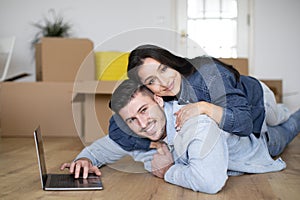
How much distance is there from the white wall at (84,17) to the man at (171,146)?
10.9 ft

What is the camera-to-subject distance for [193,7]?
5.05 meters

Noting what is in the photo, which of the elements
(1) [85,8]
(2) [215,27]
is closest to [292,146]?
(2) [215,27]

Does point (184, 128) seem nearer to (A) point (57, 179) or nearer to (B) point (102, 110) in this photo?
(B) point (102, 110)

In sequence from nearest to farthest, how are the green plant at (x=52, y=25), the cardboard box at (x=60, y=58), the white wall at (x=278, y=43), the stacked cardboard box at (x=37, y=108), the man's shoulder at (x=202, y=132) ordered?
the man's shoulder at (x=202, y=132) < the stacked cardboard box at (x=37, y=108) < the cardboard box at (x=60, y=58) < the green plant at (x=52, y=25) < the white wall at (x=278, y=43)

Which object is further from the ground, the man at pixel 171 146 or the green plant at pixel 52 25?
the green plant at pixel 52 25

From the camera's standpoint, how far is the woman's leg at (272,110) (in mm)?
2045

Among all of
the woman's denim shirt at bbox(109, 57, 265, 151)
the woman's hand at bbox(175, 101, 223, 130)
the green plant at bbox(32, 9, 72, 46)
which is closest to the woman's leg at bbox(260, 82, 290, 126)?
the woman's denim shirt at bbox(109, 57, 265, 151)

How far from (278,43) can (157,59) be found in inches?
146

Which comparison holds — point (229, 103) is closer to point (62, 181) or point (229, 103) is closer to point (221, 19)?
point (62, 181)

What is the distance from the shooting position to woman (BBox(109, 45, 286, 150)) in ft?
4.66

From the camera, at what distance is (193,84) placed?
1.46 meters

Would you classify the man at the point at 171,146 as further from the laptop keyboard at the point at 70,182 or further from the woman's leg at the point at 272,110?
the woman's leg at the point at 272,110

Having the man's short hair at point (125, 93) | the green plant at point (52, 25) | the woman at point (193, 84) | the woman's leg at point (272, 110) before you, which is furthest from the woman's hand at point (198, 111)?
the green plant at point (52, 25)

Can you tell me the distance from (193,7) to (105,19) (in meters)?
0.88
